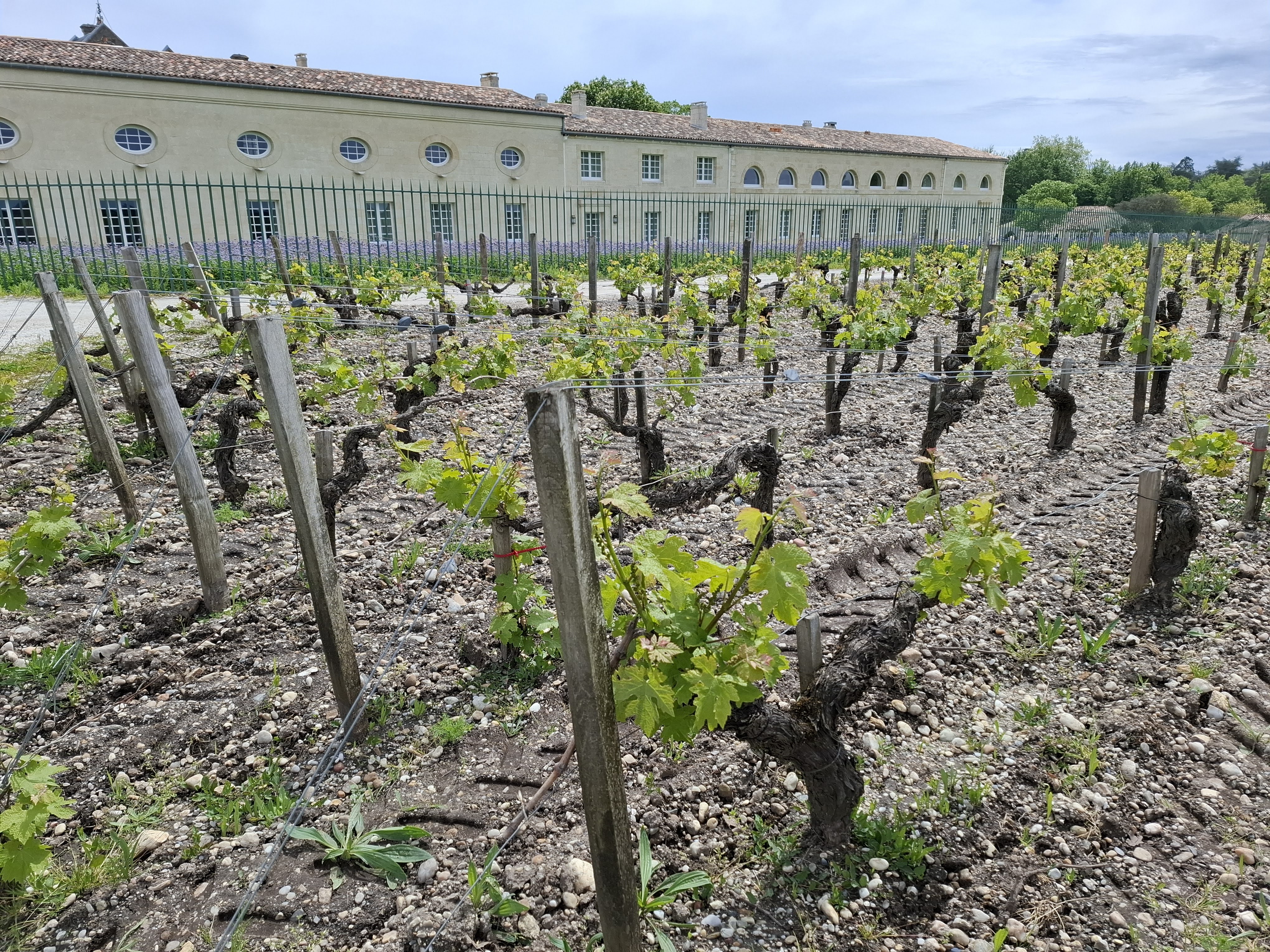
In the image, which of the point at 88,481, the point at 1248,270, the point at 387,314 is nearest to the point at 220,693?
the point at 88,481

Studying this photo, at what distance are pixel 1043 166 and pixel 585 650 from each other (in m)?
83.2

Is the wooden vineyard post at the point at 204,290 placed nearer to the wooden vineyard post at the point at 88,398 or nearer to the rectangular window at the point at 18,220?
the wooden vineyard post at the point at 88,398

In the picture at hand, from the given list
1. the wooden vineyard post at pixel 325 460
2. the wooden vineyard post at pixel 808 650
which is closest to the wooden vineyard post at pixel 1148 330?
the wooden vineyard post at pixel 808 650

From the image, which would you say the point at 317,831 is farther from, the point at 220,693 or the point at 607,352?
the point at 607,352

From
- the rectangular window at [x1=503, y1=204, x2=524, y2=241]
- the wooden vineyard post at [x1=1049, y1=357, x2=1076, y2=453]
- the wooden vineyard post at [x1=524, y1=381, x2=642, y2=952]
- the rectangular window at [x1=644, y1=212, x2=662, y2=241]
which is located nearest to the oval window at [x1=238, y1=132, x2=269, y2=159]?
the rectangular window at [x1=503, y1=204, x2=524, y2=241]

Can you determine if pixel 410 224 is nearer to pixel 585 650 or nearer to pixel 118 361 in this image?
pixel 118 361

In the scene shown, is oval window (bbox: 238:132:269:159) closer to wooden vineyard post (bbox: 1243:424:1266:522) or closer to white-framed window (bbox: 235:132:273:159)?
white-framed window (bbox: 235:132:273:159)

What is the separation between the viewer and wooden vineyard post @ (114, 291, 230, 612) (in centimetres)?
382

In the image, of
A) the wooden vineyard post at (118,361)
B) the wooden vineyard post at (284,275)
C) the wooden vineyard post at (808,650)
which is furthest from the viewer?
the wooden vineyard post at (284,275)

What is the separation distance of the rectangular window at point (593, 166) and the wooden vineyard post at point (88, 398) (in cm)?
2754

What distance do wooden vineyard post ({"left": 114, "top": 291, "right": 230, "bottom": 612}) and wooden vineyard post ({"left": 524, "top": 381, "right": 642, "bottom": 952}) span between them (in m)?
2.80

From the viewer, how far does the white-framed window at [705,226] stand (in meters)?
32.3

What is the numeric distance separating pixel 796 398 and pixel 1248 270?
69.5 ft

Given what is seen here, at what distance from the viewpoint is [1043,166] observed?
7081cm
